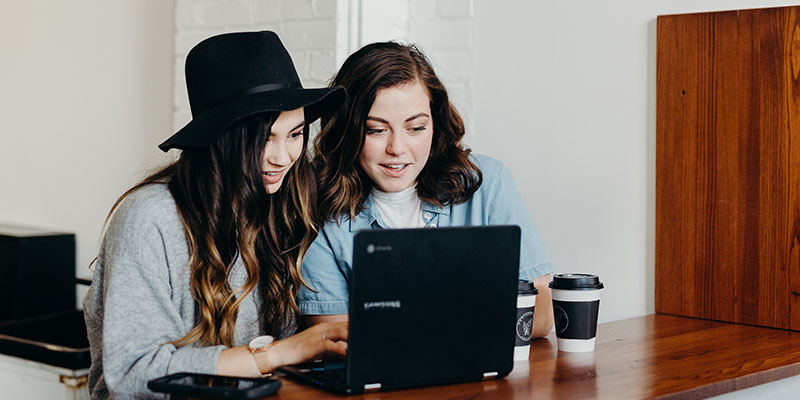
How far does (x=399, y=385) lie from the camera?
1.19m

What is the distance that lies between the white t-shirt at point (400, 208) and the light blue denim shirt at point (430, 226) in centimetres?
2

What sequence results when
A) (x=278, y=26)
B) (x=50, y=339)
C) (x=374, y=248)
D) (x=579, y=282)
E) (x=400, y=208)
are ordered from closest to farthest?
(x=374, y=248)
(x=579, y=282)
(x=400, y=208)
(x=278, y=26)
(x=50, y=339)

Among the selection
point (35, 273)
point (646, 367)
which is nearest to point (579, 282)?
point (646, 367)

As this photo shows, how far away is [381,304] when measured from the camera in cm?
115

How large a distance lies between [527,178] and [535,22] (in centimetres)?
39

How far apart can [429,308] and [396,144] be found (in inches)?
22.0

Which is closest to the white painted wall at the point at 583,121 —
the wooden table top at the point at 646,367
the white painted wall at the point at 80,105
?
the wooden table top at the point at 646,367

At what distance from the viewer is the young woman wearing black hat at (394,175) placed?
1.68m

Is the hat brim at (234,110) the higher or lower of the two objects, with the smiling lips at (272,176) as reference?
higher

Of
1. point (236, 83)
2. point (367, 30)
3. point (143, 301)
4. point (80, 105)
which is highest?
point (367, 30)

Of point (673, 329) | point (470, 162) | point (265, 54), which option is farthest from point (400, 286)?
point (673, 329)

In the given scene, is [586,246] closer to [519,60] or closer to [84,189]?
[519,60]

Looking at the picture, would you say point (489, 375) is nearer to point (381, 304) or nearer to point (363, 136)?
point (381, 304)

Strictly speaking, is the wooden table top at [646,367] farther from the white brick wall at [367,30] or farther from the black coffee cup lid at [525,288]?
the white brick wall at [367,30]
